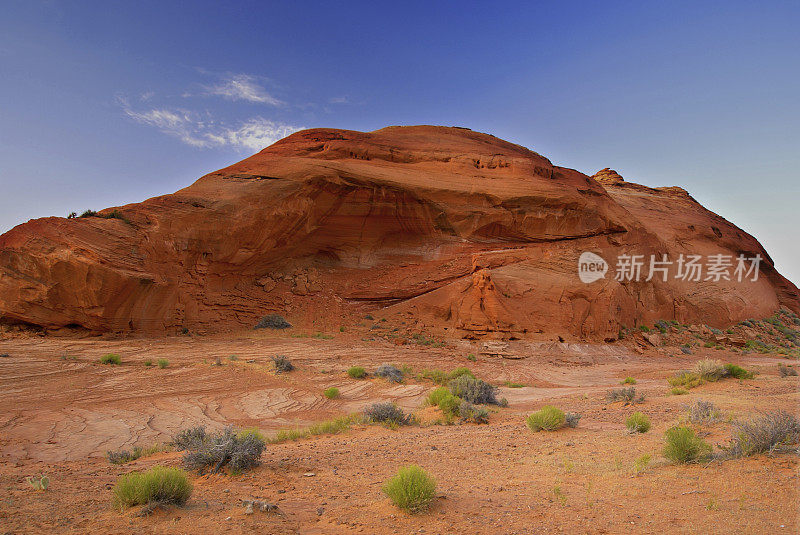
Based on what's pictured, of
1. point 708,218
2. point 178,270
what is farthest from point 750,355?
point 178,270

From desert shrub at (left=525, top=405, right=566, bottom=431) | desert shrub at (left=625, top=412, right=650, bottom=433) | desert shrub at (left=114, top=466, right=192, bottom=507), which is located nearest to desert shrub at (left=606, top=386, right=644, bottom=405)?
desert shrub at (left=625, top=412, right=650, bottom=433)

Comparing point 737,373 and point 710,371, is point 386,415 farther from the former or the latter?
point 737,373

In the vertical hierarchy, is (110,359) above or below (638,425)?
below

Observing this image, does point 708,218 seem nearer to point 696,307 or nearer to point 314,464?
point 696,307

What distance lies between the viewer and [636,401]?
8.78 meters

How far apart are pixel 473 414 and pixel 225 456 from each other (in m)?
4.78

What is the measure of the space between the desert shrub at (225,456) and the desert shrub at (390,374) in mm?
7212

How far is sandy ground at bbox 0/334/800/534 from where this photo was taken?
329 centimetres

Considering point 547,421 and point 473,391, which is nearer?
point 547,421

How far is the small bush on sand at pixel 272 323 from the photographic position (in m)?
18.3

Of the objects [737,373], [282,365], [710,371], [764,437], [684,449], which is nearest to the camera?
[764,437]

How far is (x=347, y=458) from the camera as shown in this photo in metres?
5.57

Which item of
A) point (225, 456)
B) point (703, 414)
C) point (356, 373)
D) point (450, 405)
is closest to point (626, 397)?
point (703, 414)

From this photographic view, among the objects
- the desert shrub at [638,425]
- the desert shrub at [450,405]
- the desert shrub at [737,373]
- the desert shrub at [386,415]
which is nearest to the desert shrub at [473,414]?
the desert shrub at [450,405]
